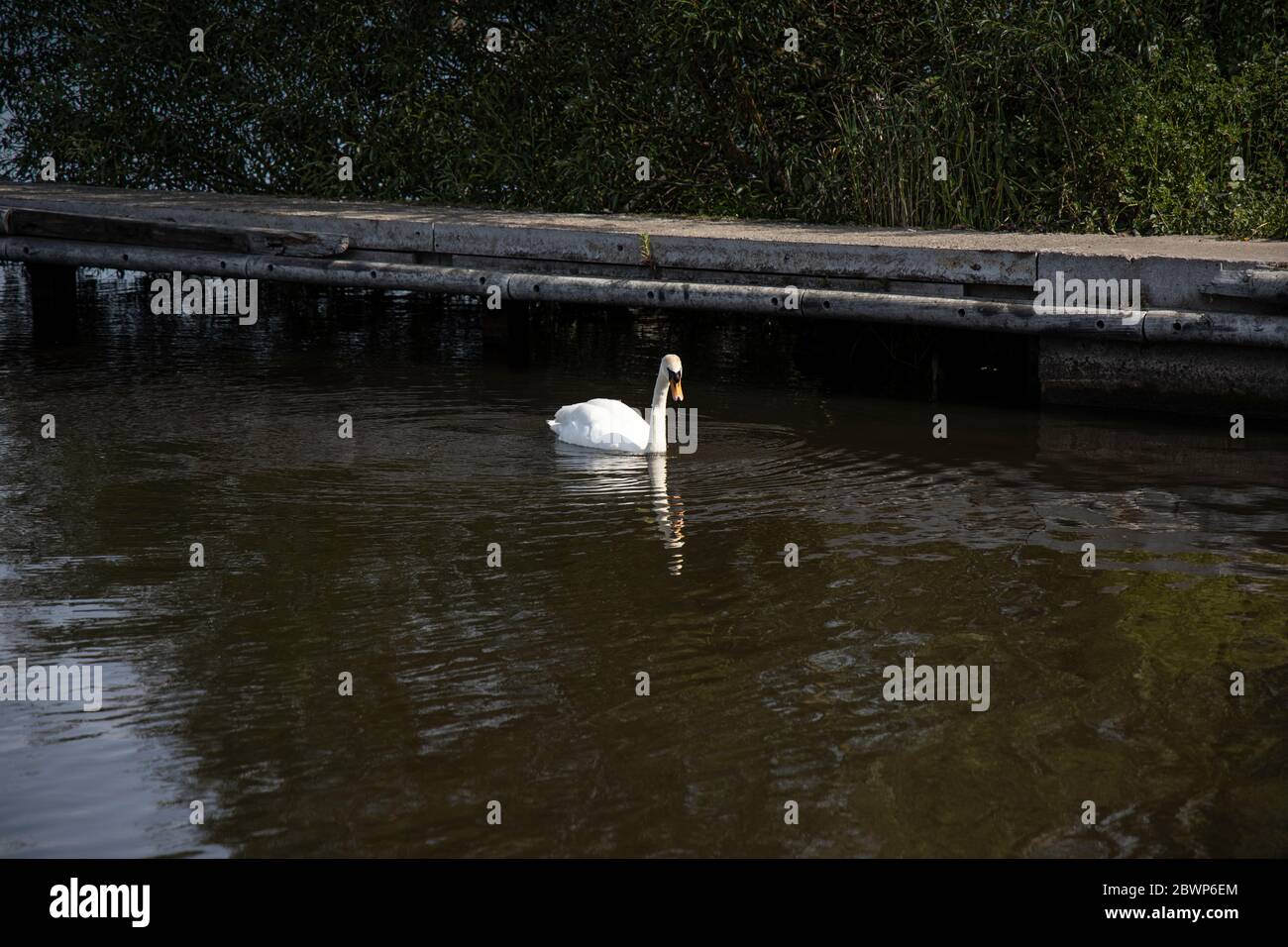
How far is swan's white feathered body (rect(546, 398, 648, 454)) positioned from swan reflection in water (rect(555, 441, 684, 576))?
6 cm

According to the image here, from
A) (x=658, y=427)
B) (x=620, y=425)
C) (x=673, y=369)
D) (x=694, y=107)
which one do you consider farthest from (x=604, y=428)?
(x=694, y=107)

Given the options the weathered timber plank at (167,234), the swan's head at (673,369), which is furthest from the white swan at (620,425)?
the weathered timber plank at (167,234)

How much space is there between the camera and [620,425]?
9859 mm

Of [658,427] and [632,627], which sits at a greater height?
[658,427]

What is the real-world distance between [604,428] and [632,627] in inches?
127

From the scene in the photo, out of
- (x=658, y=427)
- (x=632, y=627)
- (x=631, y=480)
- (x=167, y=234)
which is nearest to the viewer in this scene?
(x=632, y=627)

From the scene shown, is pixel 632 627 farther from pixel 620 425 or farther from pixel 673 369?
pixel 673 369

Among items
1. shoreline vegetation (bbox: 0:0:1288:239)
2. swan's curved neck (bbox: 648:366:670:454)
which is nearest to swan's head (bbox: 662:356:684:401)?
swan's curved neck (bbox: 648:366:670:454)

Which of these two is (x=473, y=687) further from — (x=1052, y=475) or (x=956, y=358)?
(x=956, y=358)

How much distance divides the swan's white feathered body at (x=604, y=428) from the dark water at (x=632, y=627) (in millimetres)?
178

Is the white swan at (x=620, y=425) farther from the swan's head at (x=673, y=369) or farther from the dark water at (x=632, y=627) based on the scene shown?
the dark water at (x=632, y=627)

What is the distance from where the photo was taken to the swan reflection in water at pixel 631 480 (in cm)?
825
